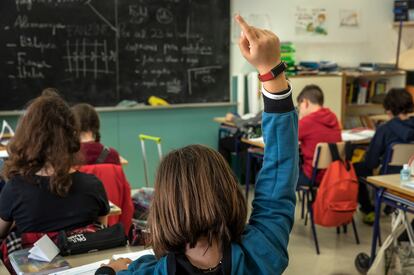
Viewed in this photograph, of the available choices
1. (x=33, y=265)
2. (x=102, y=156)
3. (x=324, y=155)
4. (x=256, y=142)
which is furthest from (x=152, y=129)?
(x=33, y=265)

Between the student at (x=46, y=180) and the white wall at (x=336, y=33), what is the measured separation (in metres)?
3.86

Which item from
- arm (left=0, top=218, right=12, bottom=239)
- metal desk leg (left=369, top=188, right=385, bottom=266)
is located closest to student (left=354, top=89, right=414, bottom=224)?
metal desk leg (left=369, top=188, right=385, bottom=266)

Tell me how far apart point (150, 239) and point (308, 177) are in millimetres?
3051

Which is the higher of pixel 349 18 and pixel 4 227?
pixel 349 18

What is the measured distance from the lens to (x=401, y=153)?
390cm

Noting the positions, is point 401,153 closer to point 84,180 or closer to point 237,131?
point 237,131

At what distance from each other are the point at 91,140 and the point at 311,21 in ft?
12.7

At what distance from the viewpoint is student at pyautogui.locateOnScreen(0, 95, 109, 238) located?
2039mm

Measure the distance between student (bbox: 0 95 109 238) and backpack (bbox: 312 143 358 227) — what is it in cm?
204

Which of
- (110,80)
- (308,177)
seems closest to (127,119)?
(110,80)

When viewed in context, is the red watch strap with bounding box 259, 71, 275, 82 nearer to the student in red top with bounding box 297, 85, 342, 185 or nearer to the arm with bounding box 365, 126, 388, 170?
the student in red top with bounding box 297, 85, 342, 185

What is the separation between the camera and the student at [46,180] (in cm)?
204

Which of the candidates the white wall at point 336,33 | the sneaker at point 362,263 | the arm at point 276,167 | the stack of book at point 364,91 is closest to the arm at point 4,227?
the arm at point 276,167

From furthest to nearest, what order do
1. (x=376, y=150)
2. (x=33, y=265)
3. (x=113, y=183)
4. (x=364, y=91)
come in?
(x=364, y=91), (x=376, y=150), (x=113, y=183), (x=33, y=265)
